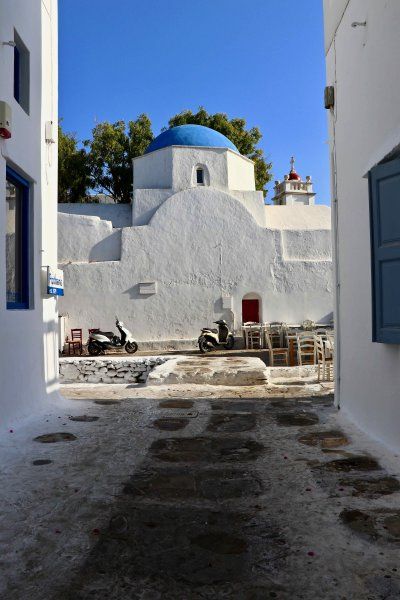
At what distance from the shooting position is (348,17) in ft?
18.7

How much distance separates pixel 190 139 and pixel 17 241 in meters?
16.5

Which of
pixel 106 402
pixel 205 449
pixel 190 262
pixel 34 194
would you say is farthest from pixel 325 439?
pixel 190 262

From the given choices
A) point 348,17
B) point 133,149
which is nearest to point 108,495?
point 348,17

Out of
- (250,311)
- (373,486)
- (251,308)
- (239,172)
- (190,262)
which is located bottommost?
(373,486)

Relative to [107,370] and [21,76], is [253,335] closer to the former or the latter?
[107,370]

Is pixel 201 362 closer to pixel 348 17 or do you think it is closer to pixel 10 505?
pixel 348 17

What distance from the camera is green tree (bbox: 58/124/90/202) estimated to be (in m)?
26.8

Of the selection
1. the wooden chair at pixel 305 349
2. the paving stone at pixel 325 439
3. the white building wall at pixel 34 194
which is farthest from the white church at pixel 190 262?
the paving stone at pixel 325 439

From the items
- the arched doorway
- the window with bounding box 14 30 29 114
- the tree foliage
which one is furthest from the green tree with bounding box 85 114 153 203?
the window with bounding box 14 30 29 114

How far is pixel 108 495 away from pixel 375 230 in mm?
2931

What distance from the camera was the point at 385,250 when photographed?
13.9ft

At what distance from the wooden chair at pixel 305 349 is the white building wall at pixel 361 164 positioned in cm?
571

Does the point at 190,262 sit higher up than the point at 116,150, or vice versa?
the point at 116,150

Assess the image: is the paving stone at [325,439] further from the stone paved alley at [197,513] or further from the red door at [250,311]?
the red door at [250,311]
